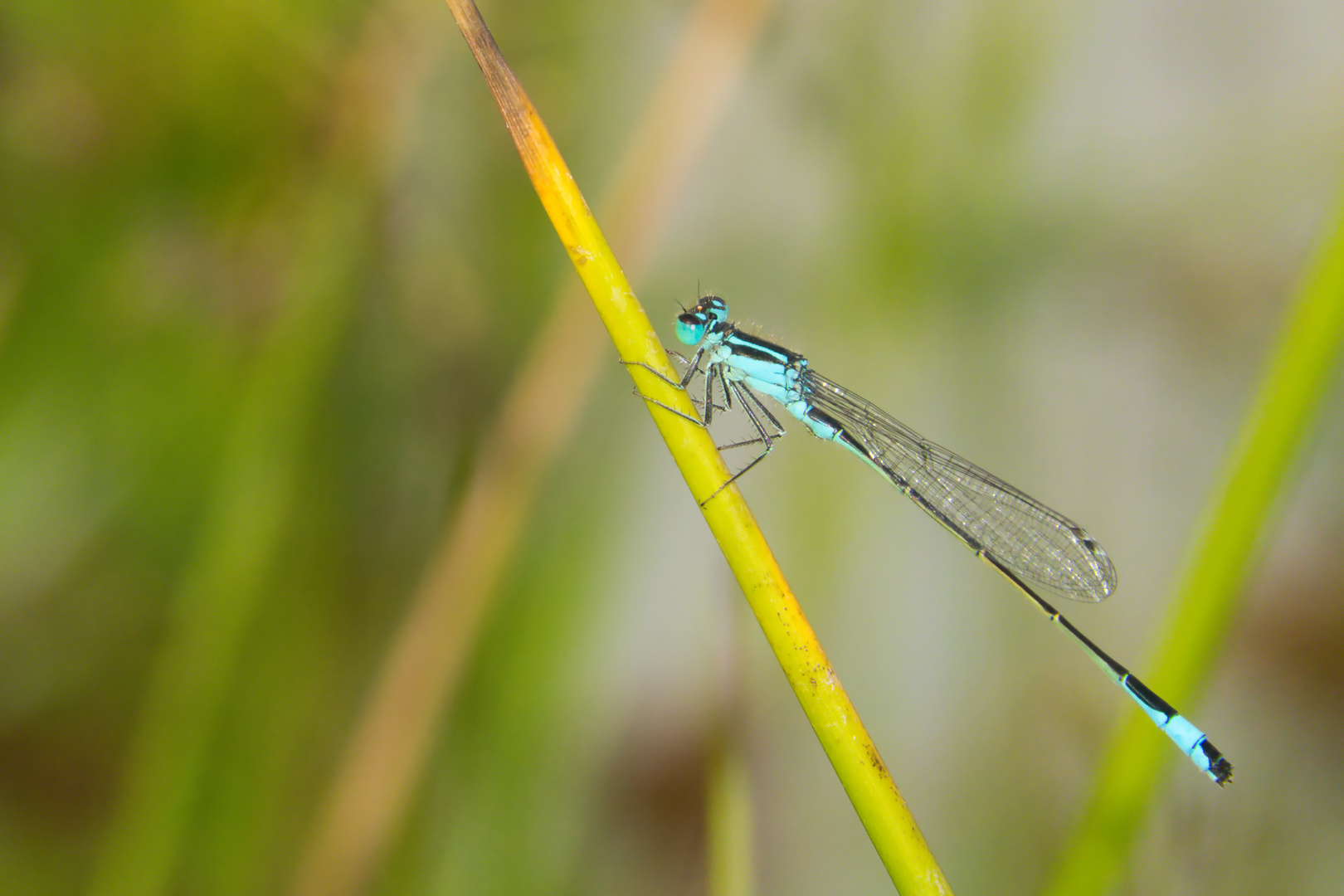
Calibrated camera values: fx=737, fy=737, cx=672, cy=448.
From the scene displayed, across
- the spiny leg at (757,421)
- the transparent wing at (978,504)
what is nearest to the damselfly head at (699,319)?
the spiny leg at (757,421)

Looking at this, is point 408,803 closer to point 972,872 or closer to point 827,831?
point 827,831

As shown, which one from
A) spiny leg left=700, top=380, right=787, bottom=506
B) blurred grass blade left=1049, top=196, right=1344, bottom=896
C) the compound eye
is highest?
the compound eye

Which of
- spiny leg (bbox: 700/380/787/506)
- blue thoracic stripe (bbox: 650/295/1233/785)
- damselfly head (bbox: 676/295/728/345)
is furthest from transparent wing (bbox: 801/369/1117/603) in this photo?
damselfly head (bbox: 676/295/728/345)

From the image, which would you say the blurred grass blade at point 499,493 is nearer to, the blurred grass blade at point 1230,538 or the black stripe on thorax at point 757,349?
the black stripe on thorax at point 757,349

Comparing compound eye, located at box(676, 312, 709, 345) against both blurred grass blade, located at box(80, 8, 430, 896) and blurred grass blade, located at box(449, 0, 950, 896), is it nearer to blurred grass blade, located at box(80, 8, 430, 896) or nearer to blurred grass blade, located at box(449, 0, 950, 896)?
blurred grass blade, located at box(449, 0, 950, 896)

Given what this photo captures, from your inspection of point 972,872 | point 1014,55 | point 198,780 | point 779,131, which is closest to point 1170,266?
point 1014,55
